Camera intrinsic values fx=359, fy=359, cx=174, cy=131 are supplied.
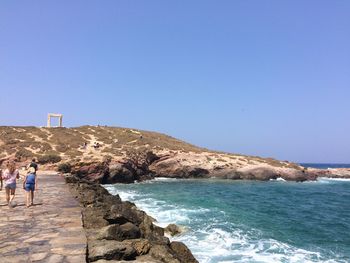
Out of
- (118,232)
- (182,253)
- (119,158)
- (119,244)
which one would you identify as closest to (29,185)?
(118,232)

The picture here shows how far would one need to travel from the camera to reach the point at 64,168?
42.5 metres

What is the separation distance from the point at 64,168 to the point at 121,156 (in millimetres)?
10971

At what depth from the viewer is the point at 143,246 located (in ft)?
29.5

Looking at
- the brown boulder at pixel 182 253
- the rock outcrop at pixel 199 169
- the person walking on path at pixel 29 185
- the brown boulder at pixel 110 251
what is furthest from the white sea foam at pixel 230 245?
the rock outcrop at pixel 199 169

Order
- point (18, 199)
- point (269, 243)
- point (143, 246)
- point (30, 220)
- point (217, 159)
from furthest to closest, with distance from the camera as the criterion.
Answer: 1. point (217, 159)
2. point (18, 199)
3. point (269, 243)
4. point (30, 220)
5. point (143, 246)

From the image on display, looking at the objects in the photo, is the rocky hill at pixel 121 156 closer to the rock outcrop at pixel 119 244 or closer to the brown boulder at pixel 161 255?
the rock outcrop at pixel 119 244

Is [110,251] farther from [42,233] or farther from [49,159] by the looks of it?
[49,159]

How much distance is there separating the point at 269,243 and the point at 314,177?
54087 millimetres

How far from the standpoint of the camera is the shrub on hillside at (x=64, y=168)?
42.2 meters

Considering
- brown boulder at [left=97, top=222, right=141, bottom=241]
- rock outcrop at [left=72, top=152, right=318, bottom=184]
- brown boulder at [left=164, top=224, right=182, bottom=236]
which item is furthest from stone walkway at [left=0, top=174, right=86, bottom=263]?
rock outcrop at [left=72, top=152, right=318, bottom=184]

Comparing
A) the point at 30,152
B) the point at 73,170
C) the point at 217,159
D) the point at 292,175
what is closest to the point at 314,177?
the point at 292,175

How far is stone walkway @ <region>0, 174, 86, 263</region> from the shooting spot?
761 centimetres

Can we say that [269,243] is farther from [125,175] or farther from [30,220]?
[125,175]

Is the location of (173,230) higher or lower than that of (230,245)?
higher
